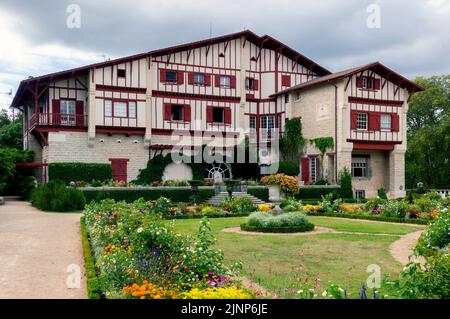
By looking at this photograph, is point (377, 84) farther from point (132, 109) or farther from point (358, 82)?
point (132, 109)

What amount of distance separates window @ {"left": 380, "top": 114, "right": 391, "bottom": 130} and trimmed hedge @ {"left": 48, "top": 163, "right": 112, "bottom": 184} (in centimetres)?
1797

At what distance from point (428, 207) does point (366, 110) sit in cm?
1367

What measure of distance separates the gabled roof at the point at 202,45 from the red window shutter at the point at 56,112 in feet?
4.95

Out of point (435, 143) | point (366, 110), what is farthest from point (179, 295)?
point (435, 143)

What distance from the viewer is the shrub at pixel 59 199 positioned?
75.0 ft

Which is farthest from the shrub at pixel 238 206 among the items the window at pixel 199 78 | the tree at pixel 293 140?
the window at pixel 199 78

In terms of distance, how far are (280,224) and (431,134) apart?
30.7 metres

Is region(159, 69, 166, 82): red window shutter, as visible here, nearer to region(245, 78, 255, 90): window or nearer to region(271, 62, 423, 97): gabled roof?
region(245, 78, 255, 90): window

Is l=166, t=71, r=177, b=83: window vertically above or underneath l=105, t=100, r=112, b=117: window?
above

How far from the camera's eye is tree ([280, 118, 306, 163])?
34.3 meters

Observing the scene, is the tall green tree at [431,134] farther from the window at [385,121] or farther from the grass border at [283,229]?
the grass border at [283,229]

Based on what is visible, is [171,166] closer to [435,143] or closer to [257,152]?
[257,152]

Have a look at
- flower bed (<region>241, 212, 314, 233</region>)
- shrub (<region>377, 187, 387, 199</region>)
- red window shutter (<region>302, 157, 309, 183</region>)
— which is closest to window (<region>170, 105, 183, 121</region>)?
red window shutter (<region>302, 157, 309, 183</region>)
